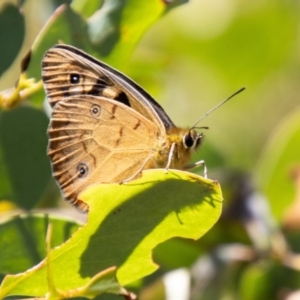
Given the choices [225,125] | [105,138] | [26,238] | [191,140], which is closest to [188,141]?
[191,140]

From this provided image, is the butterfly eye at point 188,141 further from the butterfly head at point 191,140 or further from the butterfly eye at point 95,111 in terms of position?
the butterfly eye at point 95,111

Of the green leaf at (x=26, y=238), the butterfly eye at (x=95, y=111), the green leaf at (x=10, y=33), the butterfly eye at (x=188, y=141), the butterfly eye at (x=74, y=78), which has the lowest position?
the butterfly eye at (x=188, y=141)

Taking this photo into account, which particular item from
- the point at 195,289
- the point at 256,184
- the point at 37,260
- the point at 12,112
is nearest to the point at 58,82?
the point at 12,112

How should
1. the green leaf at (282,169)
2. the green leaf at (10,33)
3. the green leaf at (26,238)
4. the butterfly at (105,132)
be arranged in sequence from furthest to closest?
the green leaf at (282,169) < the butterfly at (105,132) < the green leaf at (10,33) < the green leaf at (26,238)

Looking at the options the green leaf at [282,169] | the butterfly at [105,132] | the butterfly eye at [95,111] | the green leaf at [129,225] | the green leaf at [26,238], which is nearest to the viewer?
the green leaf at [129,225]

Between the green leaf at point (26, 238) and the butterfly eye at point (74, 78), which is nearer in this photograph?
the green leaf at point (26, 238)

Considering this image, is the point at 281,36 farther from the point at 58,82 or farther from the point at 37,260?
the point at 37,260

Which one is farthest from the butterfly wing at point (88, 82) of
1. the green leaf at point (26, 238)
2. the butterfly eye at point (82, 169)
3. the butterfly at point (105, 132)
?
the green leaf at point (26, 238)

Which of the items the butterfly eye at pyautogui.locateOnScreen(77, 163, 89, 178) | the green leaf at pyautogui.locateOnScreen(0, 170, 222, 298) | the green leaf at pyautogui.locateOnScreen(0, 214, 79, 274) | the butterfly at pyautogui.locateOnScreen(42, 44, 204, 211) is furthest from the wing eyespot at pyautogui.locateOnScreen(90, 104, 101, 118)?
the green leaf at pyautogui.locateOnScreen(0, 170, 222, 298)

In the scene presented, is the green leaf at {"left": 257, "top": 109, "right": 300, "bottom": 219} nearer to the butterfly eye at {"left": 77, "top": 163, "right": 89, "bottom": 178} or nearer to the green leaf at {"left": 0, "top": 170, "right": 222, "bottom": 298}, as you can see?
the butterfly eye at {"left": 77, "top": 163, "right": 89, "bottom": 178}
